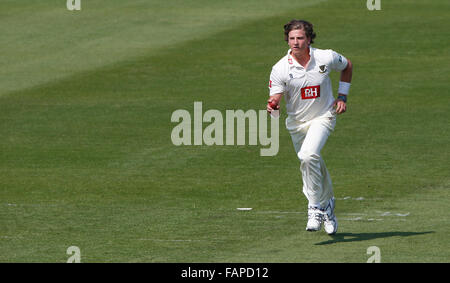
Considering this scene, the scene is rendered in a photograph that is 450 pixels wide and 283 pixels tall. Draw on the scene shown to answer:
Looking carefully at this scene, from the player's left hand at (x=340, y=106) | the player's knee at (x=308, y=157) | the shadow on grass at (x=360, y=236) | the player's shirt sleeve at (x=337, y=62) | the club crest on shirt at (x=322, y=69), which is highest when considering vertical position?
the player's shirt sleeve at (x=337, y=62)

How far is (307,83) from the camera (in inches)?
456

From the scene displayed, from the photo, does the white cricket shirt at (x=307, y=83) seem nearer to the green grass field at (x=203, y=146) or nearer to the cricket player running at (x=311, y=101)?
the cricket player running at (x=311, y=101)

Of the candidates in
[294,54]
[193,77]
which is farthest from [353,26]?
[294,54]

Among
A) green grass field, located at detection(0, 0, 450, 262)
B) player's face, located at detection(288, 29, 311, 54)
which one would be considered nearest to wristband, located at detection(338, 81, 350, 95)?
player's face, located at detection(288, 29, 311, 54)

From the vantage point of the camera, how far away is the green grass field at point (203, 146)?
37.6ft

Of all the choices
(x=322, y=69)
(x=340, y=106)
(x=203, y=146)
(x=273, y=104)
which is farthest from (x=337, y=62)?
(x=203, y=146)

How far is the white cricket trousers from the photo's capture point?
11.5 metres

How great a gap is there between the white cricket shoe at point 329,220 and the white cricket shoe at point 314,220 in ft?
0.20

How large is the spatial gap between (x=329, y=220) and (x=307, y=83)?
159 cm

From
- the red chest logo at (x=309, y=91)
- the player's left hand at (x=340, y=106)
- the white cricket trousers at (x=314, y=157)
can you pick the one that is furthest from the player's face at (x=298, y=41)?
the white cricket trousers at (x=314, y=157)

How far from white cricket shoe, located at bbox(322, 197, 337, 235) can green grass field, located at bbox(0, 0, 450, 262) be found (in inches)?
8.2

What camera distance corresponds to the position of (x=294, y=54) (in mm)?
11586

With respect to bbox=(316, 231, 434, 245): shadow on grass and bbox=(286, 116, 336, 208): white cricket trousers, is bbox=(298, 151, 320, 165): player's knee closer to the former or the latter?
bbox=(286, 116, 336, 208): white cricket trousers

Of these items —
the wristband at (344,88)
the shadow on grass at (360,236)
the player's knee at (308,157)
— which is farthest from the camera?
the wristband at (344,88)
